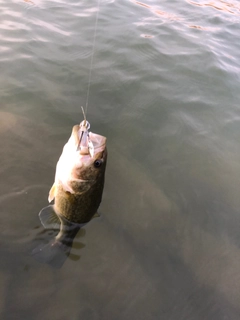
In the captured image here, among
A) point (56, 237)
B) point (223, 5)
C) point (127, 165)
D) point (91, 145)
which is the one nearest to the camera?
point (91, 145)

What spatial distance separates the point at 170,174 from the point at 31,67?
3131 millimetres

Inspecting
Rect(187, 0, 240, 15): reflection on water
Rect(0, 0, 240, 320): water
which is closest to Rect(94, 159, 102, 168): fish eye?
Rect(0, 0, 240, 320): water

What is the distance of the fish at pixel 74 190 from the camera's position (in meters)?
2.72

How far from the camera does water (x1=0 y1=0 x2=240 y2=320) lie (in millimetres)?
2945

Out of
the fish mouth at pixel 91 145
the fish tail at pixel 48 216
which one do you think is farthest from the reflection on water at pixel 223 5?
the fish tail at pixel 48 216

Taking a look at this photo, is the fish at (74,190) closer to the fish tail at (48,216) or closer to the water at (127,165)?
the fish tail at (48,216)

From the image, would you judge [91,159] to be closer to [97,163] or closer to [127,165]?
[97,163]

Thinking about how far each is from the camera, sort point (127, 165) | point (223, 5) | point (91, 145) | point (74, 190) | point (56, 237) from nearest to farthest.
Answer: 1. point (91, 145)
2. point (74, 190)
3. point (56, 237)
4. point (127, 165)
5. point (223, 5)

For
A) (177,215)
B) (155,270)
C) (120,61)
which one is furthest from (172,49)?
(155,270)

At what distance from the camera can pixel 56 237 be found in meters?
3.17

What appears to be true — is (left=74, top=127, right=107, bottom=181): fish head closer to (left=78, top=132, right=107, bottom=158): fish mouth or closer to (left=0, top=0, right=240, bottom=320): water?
(left=78, top=132, right=107, bottom=158): fish mouth

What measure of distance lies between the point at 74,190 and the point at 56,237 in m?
0.67

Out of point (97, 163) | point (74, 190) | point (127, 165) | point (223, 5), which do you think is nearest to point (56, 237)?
point (74, 190)

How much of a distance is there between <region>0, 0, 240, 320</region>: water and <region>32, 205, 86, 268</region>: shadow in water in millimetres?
59
